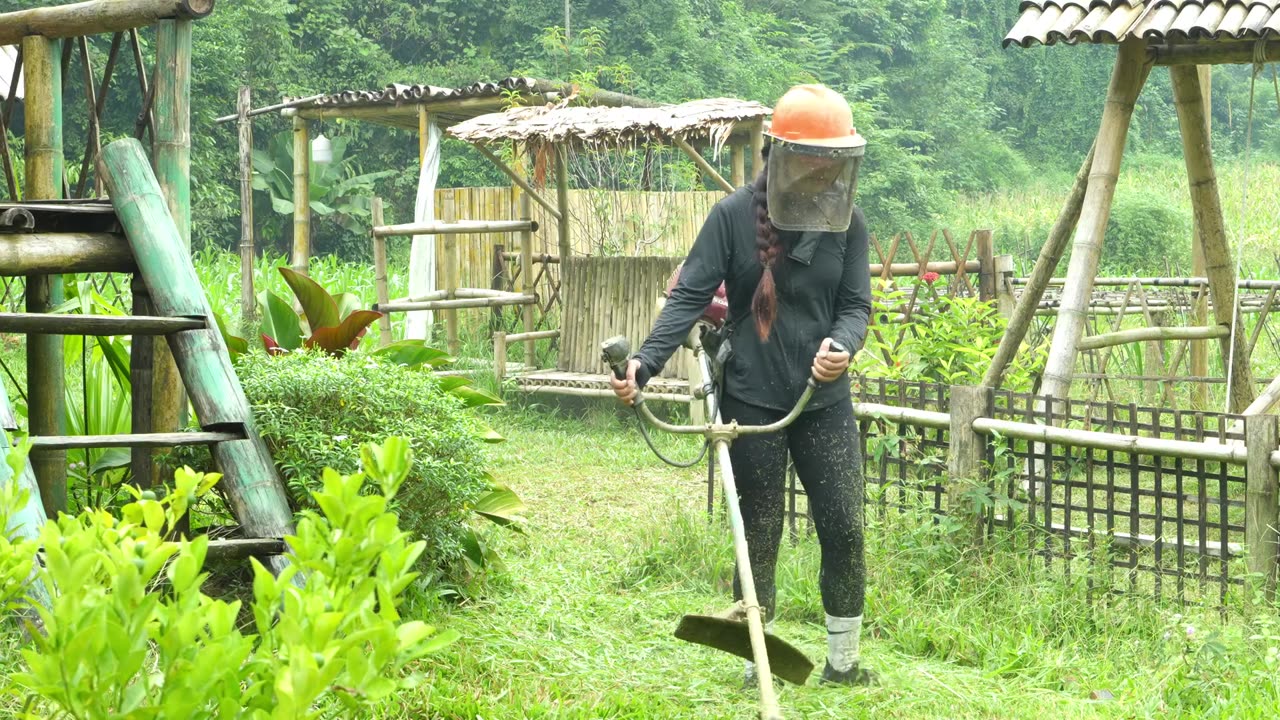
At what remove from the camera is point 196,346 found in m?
4.17

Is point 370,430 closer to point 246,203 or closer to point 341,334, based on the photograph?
point 341,334

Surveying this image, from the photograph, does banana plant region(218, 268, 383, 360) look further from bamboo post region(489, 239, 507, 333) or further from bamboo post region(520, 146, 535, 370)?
bamboo post region(489, 239, 507, 333)

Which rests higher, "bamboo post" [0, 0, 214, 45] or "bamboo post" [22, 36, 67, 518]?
"bamboo post" [0, 0, 214, 45]

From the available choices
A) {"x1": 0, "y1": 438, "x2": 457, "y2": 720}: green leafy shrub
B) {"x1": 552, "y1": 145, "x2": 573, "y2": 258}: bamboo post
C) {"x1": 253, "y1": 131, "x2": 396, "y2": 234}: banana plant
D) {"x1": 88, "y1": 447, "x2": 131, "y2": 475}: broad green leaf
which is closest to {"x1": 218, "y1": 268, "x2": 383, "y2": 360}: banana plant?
{"x1": 88, "y1": 447, "x2": 131, "y2": 475}: broad green leaf

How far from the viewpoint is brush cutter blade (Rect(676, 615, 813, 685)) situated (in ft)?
11.8

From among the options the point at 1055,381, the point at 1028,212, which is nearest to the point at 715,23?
the point at 1028,212

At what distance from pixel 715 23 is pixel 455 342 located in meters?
19.7

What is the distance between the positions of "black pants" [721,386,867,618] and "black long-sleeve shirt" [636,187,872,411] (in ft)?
0.26

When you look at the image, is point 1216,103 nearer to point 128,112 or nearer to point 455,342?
point 128,112

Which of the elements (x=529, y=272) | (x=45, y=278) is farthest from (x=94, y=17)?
(x=529, y=272)

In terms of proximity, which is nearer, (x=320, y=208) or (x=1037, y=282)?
(x=1037, y=282)

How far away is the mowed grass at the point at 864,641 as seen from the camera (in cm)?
409

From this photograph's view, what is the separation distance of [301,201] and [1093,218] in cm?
974

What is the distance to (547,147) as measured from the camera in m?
11.6
